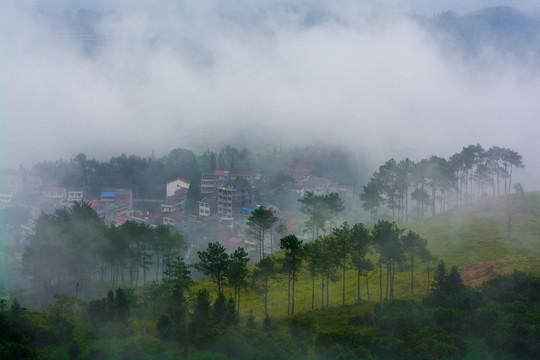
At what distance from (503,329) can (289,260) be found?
936cm

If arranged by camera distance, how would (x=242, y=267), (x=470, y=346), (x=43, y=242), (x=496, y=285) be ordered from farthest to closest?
(x=43, y=242)
(x=242, y=267)
(x=496, y=285)
(x=470, y=346)

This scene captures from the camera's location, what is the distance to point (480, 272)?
2044 cm

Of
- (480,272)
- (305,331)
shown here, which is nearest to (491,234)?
(480,272)

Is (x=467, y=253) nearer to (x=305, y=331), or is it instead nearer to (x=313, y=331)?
(x=313, y=331)

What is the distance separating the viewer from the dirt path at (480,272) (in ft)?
63.7

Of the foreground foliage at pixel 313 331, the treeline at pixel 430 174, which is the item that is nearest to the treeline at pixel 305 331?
the foreground foliage at pixel 313 331

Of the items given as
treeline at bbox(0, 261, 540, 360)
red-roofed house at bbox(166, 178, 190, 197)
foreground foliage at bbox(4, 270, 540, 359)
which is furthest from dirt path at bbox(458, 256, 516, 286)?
red-roofed house at bbox(166, 178, 190, 197)

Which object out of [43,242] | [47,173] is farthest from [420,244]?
[47,173]

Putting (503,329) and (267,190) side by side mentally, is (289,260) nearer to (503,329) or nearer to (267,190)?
(503,329)

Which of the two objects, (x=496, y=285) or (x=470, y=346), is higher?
(x=496, y=285)

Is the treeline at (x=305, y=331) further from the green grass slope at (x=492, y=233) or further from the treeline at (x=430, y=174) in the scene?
the treeline at (x=430, y=174)

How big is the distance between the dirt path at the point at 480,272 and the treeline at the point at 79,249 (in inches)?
647

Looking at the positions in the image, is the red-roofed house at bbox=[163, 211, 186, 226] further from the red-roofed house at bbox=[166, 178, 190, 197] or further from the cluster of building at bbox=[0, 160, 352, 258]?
the red-roofed house at bbox=[166, 178, 190, 197]

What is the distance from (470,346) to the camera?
12688 mm
